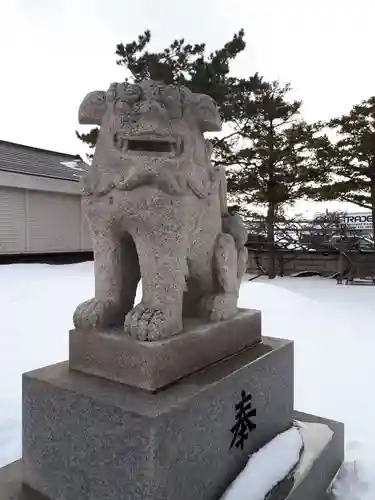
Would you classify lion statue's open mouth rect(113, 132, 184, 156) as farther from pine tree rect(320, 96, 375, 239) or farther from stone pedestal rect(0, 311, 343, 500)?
pine tree rect(320, 96, 375, 239)

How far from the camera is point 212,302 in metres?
1.54

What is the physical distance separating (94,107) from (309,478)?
146 centimetres

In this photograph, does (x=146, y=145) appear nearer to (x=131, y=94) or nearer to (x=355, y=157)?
(x=131, y=94)

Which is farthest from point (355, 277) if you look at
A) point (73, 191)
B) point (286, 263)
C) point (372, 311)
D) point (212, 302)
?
point (212, 302)

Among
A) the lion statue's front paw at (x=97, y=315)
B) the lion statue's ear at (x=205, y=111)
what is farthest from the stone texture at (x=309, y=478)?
the lion statue's ear at (x=205, y=111)

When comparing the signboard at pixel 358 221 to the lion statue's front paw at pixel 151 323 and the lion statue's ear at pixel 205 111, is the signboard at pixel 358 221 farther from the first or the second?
the lion statue's front paw at pixel 151 323

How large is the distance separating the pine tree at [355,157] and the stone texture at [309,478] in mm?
6912

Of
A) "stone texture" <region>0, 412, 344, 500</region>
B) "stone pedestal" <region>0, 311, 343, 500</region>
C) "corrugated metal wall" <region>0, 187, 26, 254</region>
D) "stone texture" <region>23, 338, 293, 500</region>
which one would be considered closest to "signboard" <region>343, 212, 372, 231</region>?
"corrugated metal wall" <region>0, 187, 26, 254</region>

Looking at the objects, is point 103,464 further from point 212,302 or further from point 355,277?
point 355,277

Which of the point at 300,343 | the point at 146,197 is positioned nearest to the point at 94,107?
the point at 146,197

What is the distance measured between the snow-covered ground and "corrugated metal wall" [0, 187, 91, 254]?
1282 millimetres

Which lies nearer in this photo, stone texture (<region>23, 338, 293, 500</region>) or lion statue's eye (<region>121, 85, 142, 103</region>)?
stone texture (<region>23, 338, 293, 500</region>)

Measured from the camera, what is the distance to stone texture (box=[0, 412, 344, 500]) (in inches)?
52.7

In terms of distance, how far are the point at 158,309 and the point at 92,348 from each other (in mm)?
245
